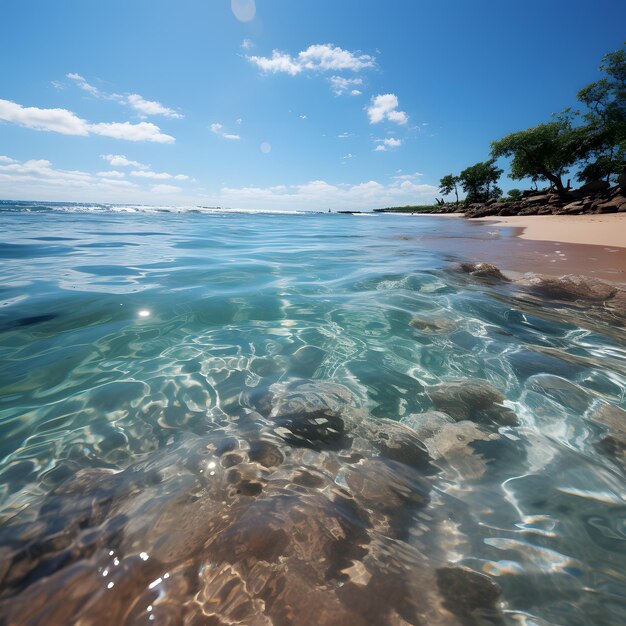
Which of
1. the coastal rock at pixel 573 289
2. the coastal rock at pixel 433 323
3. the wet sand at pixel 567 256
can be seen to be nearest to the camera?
the coastal rock at pixel 433 323

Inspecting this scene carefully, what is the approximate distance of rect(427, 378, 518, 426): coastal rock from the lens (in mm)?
2047

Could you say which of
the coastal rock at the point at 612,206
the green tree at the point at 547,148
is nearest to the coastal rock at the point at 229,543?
the coastal rock at the point at 612,206

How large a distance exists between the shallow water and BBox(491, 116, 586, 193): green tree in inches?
1389

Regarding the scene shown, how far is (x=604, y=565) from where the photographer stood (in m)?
1.17

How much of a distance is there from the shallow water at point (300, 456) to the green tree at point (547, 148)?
35289 mm

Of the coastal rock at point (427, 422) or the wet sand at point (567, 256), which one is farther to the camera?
the wet sand at point (567, 256)

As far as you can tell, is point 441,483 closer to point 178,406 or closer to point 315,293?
point 178,406

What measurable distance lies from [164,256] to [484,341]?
7755 mm

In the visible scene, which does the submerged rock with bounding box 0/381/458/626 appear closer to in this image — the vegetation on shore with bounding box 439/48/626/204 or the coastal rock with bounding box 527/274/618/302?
the coastal rock with bounding box 527/274/618/302

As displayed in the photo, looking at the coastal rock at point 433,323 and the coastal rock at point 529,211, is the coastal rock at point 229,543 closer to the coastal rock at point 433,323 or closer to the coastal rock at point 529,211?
the coastal rock at point 433,323

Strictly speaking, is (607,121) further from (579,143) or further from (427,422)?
(427,422)

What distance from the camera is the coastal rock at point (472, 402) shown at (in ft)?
6.72

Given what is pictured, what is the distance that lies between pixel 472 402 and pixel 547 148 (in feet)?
129

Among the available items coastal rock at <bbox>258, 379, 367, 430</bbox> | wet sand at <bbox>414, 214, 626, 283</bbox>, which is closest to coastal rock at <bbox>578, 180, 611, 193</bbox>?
wet sand at <bbox>414, 214, 626, 283</bbox>
